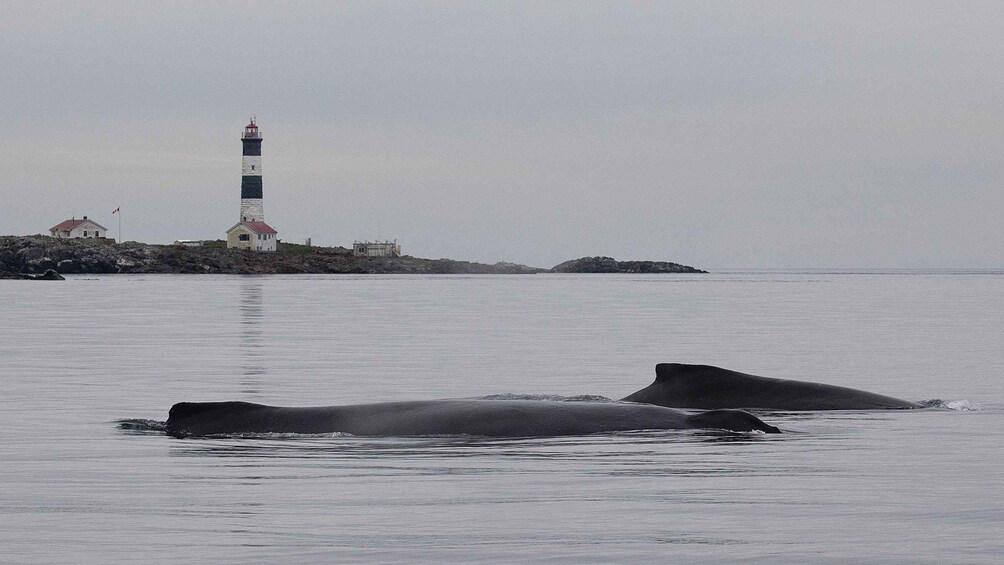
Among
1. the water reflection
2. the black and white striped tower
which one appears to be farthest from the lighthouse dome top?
the water reflection

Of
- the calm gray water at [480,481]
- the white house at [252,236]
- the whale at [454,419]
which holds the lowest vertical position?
the calm gray water at [480,481]

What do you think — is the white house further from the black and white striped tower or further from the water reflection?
the water reflection

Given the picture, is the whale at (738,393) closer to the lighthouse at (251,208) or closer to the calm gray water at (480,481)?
the calm gray water at (480,481)

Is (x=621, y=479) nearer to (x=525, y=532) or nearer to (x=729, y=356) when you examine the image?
(x=525, y=532)

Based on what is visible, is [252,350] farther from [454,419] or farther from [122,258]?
[122,258]

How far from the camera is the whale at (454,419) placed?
1484 centimetres

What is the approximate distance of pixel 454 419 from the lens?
591 inches

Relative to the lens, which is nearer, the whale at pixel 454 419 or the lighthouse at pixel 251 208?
the whale at pixel 454 419

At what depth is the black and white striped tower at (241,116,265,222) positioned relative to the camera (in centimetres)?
16888

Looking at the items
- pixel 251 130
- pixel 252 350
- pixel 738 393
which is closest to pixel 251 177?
pixel 251 130

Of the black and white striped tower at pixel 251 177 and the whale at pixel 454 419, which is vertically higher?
the black and white striped tower at pixel 251 177

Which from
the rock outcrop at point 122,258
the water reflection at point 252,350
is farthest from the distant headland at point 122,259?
the water reflection at point 252,350

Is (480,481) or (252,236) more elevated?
(252,236)

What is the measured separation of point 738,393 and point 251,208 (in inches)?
6566
